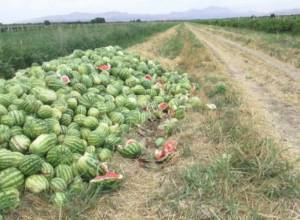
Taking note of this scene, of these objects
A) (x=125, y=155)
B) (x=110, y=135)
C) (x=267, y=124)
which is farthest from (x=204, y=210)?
(x=267, y=124)

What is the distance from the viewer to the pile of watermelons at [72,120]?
3.92 metres

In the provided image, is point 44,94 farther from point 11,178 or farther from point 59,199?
point 59,199

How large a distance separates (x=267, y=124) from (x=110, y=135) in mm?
2969

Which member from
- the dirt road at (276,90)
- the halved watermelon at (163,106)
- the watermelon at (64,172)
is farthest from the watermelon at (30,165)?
the dirt road at (276,90)

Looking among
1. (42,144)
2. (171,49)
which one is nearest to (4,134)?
(42,144)

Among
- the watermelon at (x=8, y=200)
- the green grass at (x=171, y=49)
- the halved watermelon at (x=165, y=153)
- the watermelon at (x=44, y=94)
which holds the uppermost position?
the watermelon at (x=44, y=94)

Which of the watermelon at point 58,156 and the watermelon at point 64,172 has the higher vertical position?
the watermelon at point 58,156

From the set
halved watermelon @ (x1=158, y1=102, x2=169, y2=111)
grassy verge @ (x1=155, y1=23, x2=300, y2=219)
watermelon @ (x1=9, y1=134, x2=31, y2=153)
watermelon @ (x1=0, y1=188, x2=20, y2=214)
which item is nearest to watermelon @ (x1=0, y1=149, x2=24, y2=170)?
watermelon @ (x1=9, y1=134, x2=31, y2=153)

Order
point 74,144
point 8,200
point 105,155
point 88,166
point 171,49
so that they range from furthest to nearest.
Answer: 1. point 171,49
2. point 105,155
3. point 74,144
4. point 88,166
5. point 8,200

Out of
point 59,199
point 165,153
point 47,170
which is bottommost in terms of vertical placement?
point 165,153

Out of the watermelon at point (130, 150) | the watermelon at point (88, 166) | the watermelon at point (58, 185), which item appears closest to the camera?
the watermelon at point (58, 185)

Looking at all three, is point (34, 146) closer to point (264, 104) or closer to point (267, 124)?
point (267, 124)

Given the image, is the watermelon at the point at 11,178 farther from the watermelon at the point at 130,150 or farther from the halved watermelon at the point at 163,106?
the halved watermelon at the point at 163,106

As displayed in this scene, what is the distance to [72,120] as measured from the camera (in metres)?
5.20
